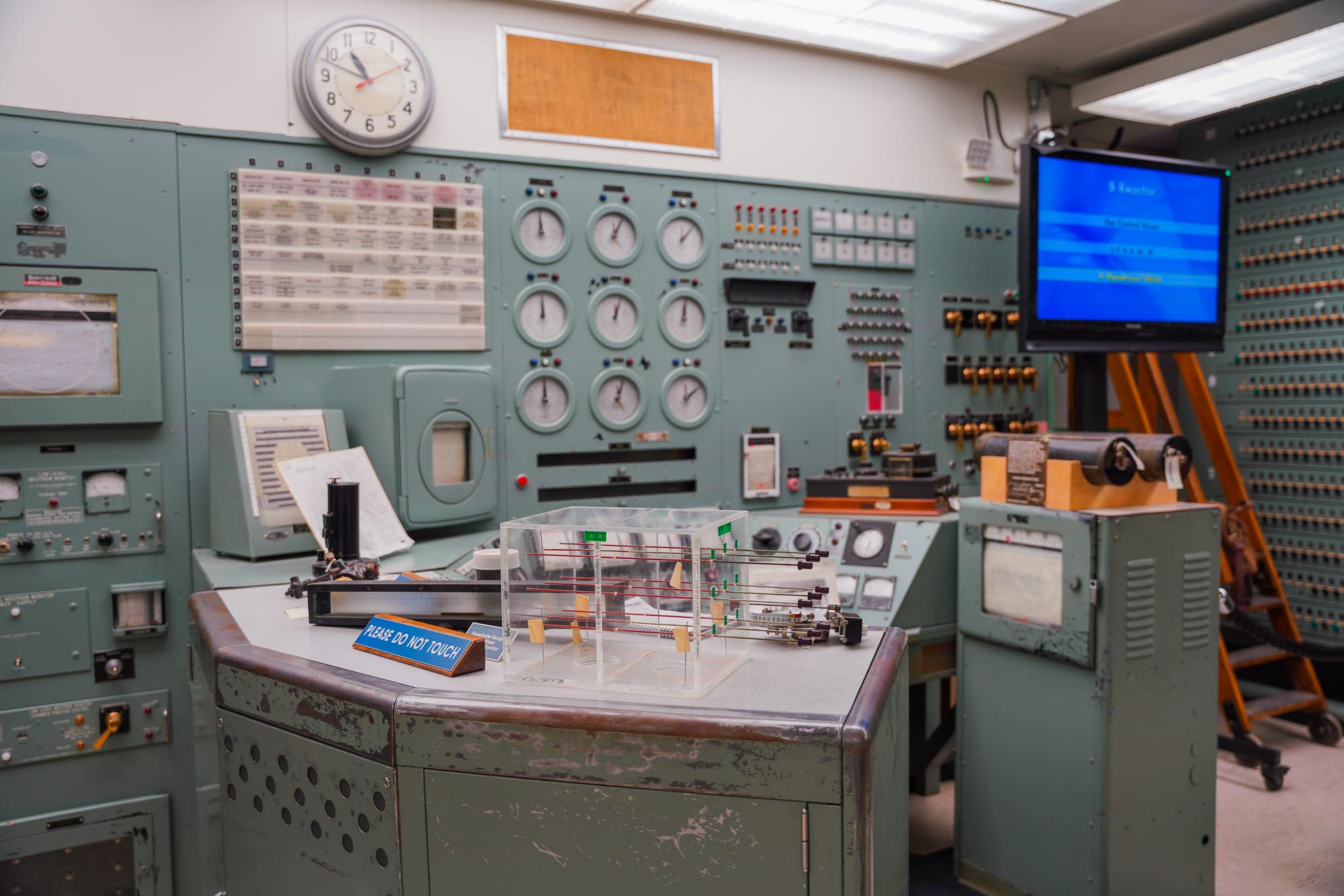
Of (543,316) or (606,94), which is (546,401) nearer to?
(543,316)

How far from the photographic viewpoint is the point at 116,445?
113 inches

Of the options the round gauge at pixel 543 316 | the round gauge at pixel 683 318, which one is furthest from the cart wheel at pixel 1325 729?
the round gauge at pixel 543 316

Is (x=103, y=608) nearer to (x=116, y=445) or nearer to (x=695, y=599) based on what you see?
(x=116, y=445)

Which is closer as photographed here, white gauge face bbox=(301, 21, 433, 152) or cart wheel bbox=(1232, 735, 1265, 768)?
white gauge face bbox=(301, 21, 433, 152)

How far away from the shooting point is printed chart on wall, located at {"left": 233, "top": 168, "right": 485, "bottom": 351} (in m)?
3.05

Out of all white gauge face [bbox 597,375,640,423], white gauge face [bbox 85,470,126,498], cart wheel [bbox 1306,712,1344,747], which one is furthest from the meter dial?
cart wheel [bbox 1306,712,1344,747]

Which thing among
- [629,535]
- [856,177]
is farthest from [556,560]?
[856,177]

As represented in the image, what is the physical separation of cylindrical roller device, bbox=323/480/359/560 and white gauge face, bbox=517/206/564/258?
1671 millimetres

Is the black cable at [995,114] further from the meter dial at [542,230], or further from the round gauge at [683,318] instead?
the meter dial at [542,230]

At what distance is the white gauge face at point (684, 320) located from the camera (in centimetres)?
377

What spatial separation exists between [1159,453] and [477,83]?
264 cm

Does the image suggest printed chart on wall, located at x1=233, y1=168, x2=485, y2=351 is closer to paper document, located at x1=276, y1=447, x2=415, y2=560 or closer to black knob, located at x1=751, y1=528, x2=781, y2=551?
paper document, located at x1=276, y1=447, x2=415, y2=560

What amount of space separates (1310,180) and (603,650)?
4565 mm

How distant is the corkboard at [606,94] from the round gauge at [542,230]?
11.0 inches
